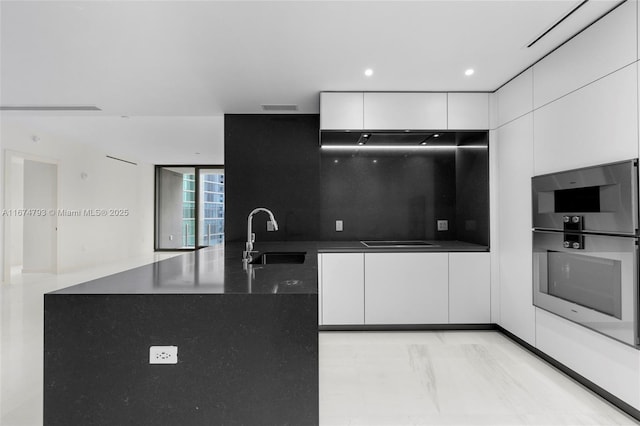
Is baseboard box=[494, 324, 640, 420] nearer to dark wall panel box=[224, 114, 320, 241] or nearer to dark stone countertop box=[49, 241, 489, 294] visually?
dark stone countertop box=[49, 241, 489, 294]

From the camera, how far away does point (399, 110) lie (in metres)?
3.48

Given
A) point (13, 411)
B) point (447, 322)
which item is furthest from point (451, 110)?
point (13, 411)

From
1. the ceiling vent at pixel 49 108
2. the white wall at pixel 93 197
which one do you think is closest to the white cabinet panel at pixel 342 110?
the ceiling vent at pixel 49 108

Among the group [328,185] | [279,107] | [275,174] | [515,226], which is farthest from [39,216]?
Answer: [515,226]

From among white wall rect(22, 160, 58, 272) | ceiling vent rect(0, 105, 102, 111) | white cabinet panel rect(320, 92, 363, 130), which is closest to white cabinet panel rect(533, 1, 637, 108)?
white cabinet panel rect(320, 92, 363, 130)

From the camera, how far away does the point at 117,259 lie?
8.39m

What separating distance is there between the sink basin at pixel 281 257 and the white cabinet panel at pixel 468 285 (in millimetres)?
1535

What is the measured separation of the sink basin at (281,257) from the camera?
2917 mm

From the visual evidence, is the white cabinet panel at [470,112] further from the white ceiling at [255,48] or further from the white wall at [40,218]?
the white wall at [40,218]

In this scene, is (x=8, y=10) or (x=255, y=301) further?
(x=8, y=10)

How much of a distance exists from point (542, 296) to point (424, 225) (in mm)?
1549

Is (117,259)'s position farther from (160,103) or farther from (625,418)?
(625,418)

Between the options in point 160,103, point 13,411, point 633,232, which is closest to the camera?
point 633,232

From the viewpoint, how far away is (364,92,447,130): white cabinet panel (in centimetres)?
347
